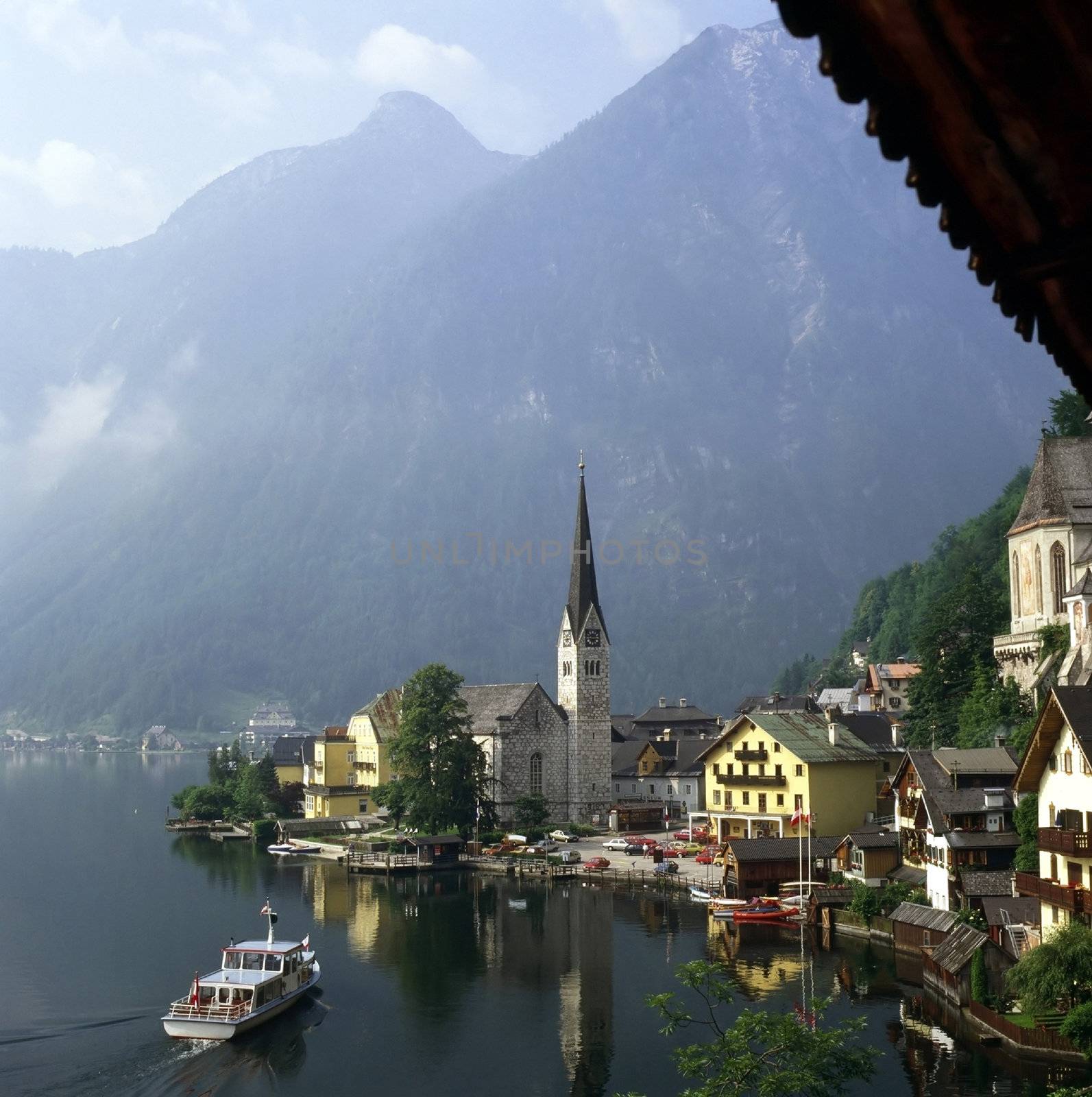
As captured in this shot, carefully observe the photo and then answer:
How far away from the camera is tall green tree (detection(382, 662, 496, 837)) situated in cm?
9825

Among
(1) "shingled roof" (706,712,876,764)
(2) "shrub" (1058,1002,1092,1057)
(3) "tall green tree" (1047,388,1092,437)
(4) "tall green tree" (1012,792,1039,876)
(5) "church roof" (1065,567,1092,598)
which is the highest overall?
(3) "tall green tree" (1047,388,1092,437)

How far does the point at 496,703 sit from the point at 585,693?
25.8ft

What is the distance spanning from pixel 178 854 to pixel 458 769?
23.2 m

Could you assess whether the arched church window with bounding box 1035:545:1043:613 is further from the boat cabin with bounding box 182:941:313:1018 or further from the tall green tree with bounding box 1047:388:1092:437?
the boat cabin with bounding box 182:941:313:1018

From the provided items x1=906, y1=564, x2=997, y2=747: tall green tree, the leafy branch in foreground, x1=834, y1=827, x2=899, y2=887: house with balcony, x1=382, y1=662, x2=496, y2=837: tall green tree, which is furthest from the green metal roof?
the leafy branch in foreground

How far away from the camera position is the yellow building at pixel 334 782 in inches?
4823

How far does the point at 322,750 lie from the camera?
415 feet

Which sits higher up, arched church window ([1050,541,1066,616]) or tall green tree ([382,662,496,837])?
arched church window ([1050,541,1066,616])

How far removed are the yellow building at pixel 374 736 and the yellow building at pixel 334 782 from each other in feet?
2.90

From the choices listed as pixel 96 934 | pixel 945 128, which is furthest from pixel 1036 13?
pixel 96 934

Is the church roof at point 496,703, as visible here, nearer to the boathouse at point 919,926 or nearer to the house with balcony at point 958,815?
the house with balcony at point 958,815

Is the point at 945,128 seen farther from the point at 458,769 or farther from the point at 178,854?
the point at 178,854

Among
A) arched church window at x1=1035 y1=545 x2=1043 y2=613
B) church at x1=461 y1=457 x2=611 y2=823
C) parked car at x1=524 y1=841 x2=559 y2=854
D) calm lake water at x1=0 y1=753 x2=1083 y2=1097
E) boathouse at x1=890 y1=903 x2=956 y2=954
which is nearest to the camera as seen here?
calm lake water at x1=0 y1=753 x2=1083 y2=1097

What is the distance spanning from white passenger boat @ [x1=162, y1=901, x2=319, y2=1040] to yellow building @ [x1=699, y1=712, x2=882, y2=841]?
34.3 meters
